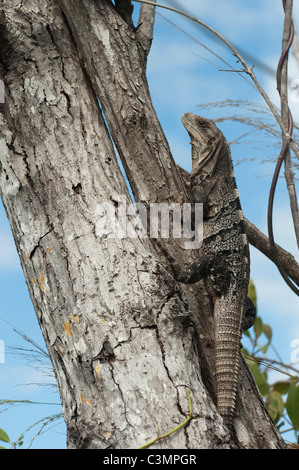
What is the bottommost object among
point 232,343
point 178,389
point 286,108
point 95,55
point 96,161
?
point 178,389

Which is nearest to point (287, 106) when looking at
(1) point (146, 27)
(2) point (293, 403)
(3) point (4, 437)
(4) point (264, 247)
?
(1) point (146, 27)

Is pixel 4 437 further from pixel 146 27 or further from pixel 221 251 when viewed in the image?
pixel 146 27

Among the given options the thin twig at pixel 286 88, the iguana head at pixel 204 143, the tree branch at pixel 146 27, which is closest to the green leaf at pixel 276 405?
the iguana head at pixel 204 143

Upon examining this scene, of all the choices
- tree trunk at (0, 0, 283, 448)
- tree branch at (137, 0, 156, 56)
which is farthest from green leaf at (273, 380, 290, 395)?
tree branch at (137, 0, 156, 56)

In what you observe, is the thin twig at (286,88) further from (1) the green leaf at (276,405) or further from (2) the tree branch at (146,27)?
(1) the green leaf at (276,405)

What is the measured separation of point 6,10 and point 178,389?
2193mm

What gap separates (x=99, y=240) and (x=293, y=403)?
152 centimetres

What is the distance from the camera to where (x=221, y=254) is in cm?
315

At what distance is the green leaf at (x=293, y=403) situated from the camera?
2.96 m

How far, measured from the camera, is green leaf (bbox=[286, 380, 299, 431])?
9.70 ft

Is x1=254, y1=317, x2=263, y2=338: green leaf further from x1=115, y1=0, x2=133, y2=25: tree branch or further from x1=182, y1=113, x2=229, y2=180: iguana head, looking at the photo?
x1=115, y1=0, x2=133, y2=25: tree branch
